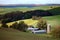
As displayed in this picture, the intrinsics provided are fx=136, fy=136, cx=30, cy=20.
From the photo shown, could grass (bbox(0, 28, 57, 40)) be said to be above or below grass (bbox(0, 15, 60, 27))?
below

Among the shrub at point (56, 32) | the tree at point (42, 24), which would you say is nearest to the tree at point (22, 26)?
the tree at point (42, 24)

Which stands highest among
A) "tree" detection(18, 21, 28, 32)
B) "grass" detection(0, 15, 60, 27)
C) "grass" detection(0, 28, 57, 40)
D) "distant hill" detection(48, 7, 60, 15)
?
"distant hill" detection(48, 7, 60, 15)

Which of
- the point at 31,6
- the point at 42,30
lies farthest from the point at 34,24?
the point at 31,6

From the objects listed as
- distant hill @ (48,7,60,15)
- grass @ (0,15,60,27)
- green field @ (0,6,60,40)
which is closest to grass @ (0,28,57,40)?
green field @ (0,6,60,40)

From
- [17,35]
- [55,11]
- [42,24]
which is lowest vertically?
[17,35]

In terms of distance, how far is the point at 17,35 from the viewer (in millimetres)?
1593

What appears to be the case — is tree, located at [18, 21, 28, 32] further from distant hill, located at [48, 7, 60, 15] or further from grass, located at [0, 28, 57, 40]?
distant hill, located at [48, 7, 60, 15]

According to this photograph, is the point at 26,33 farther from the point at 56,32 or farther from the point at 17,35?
the point at 56,32

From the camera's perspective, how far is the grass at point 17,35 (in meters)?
1.57

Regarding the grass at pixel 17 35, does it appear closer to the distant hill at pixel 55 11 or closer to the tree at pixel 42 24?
the tree at pixel 42 24

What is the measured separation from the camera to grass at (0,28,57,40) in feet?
5.14

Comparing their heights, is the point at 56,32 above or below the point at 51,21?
below

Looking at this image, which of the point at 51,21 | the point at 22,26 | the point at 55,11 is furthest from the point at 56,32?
the point at 22,26

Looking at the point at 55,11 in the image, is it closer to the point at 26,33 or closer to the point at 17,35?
the point at 26,33
